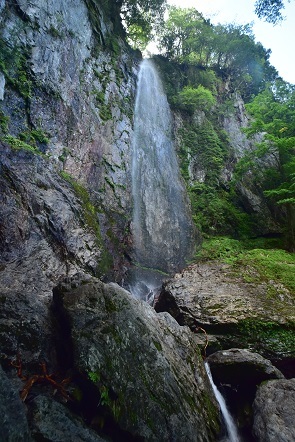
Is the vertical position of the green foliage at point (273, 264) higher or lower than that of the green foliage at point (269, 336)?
higher

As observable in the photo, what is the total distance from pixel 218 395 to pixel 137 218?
6.98 meters

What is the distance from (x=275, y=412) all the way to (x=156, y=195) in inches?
354

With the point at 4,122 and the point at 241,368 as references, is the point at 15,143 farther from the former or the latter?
the point at 241,368

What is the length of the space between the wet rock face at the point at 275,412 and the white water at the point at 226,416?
471 mm

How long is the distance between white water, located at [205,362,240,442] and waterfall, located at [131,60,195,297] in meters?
4.59

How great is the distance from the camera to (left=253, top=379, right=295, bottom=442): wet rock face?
3502 millimetres

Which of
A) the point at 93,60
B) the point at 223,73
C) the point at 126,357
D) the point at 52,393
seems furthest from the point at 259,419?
the point at 223,73

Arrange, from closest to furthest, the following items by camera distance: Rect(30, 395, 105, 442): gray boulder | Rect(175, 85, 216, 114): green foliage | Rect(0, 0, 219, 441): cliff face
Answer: Rect(30, 395, 105, 442): gray boulder
Rect(0, 0, 219, 441): cliff face
Rect(175, 85, 216, 114): green foliage

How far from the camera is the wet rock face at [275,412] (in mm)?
3502

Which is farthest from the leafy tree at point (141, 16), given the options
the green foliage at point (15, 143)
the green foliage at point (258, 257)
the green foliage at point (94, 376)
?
the green foliage at point (94, 376)

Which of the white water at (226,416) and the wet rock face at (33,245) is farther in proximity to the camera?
the white water at (226,416)

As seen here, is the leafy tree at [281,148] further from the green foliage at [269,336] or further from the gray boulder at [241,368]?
the gray boulder at [241,368]

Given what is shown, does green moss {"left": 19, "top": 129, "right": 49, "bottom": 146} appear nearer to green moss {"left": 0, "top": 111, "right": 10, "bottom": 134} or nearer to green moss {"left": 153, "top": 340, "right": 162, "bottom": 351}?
green moss {"left": 0, "top": 111, "right": 10, "bottom": 134}

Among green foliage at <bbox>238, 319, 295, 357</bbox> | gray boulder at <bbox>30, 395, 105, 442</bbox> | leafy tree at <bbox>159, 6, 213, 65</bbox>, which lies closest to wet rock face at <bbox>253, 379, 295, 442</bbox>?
green foliage at <bbox>238, 319, 295, 357</bbox>
